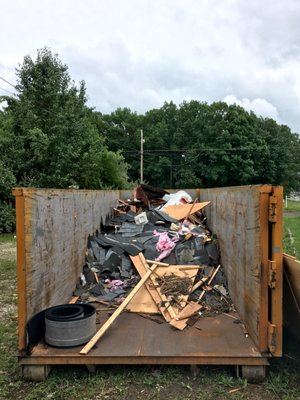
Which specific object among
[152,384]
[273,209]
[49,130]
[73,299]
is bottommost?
[152,384]

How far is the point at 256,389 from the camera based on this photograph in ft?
7.98

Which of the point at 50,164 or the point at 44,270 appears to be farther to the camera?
the point at 50,164

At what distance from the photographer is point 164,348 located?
8.82 feet

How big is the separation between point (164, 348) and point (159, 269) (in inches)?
59.8

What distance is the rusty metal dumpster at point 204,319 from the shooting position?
2.50 m

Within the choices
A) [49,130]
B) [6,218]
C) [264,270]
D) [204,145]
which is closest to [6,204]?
[6,218]

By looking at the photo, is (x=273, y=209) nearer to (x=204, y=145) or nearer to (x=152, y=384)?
(x=152, y=384)

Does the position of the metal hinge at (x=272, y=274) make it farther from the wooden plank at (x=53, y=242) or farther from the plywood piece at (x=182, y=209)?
the plywood piece at (x=182, y=209)

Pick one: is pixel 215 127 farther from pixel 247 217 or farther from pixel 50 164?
pixel 247 217

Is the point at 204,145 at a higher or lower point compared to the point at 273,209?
higher

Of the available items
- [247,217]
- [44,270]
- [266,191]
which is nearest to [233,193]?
[247,217]

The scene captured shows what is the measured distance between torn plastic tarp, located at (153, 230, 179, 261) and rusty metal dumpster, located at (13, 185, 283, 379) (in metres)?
1.16

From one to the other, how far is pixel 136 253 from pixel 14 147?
915cm

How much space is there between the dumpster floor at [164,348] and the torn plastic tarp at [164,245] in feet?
4.64
